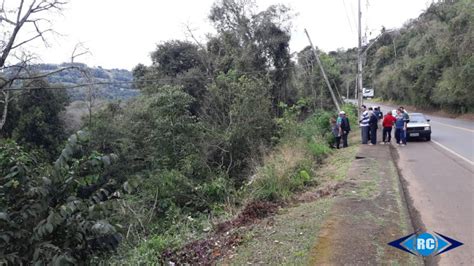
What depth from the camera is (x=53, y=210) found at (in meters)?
4.75

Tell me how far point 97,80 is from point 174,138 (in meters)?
4.45

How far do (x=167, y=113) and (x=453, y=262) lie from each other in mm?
13856

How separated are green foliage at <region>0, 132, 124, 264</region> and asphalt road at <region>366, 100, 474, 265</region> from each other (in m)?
4.67

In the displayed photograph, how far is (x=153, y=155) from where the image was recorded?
18.1m

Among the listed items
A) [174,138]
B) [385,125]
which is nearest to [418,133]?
[385,125]

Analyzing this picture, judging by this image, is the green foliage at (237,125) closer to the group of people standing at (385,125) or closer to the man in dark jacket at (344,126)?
Answer: the man in dark jacket at (344,126)

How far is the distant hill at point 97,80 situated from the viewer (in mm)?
15922

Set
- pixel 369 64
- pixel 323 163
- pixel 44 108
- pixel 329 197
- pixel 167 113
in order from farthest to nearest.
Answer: pixel 369 64 < pixel 44 108 < pixel 167 113 < pixel 323 163 < pixel 329 197

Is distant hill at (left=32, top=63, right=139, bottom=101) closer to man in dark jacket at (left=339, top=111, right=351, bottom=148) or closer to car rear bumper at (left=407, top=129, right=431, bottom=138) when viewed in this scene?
man in dark jacket at (left=339, top=111, right=351, bottom=148)

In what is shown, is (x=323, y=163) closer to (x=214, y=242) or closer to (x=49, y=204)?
(x=214, y=242)

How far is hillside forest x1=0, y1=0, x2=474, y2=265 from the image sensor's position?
195 inches

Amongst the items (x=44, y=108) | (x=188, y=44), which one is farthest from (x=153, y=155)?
(x=188, y=44)

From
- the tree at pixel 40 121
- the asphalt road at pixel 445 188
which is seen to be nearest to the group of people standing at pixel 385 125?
the asphalt road at pixel 445 188

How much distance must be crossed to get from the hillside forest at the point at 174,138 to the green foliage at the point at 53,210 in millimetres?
18
